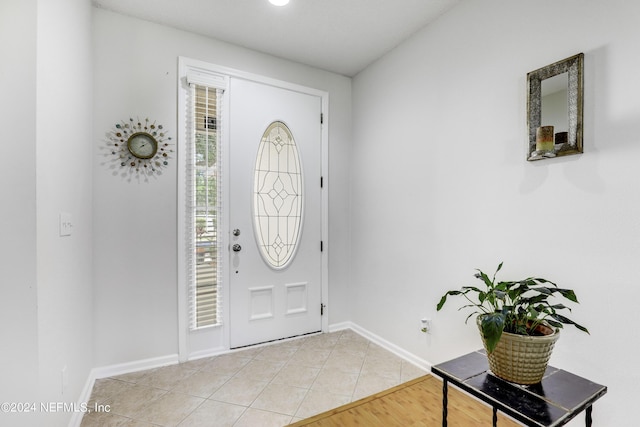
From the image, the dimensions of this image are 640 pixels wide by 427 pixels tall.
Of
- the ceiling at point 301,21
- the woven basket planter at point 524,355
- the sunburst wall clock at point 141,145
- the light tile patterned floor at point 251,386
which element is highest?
the ceiling at point 301,21

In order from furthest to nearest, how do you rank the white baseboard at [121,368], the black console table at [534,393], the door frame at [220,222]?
the door frame at [220,222], the white baseboard at [121,368], the black console table at [534,393]

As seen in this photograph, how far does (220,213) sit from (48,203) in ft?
4.34

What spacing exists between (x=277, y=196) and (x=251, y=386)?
1.56 m

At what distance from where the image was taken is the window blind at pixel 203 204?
2.53m

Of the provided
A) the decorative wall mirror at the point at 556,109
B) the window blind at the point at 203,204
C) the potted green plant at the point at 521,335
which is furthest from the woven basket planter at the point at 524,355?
the window blind at the point at 203,204

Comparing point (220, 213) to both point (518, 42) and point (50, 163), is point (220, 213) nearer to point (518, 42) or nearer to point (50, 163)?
point (50, 163)

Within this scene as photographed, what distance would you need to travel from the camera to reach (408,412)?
187 centimetres

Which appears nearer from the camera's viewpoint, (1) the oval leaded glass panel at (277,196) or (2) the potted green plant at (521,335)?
(2) the potted green plant at (521,335)

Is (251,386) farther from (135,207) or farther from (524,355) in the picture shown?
(524,355)

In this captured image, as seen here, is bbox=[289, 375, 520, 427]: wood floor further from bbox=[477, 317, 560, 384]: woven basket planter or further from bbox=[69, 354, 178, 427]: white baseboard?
bbox=[69, 354, 178, 427]: white baseboard

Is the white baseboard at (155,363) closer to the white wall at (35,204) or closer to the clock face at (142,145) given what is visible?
the white wall at (35,204)

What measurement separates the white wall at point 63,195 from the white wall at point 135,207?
0.36ft

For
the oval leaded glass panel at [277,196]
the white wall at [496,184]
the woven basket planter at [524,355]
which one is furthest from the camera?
the oval leaded glass panel at [277,196]

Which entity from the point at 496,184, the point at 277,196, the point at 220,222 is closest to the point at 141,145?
the point at 220,222
